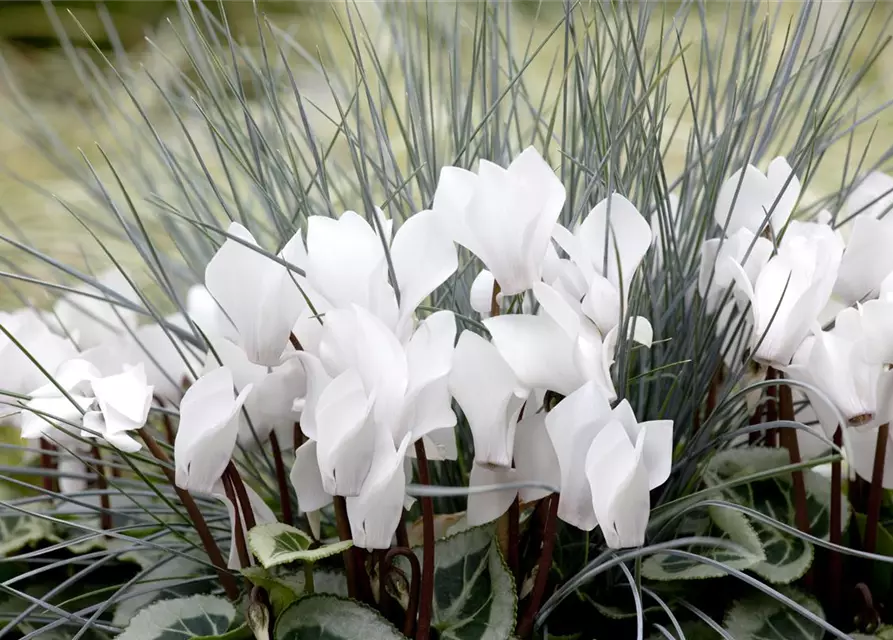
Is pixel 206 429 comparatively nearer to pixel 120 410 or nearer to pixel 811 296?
pixel 120 410

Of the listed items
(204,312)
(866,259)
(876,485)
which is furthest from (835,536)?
(204,312)

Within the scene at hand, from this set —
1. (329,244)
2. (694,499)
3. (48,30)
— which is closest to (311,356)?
(329,244)

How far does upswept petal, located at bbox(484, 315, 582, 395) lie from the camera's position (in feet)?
1.16

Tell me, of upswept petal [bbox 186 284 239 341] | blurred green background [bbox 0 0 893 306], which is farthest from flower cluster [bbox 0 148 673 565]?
blurred green background [bbox 0 0 893 306]

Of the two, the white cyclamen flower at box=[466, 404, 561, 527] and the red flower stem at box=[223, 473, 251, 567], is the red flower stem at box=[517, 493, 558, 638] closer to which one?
the white cyclamen flower at box=[466, 404, 561, 527]

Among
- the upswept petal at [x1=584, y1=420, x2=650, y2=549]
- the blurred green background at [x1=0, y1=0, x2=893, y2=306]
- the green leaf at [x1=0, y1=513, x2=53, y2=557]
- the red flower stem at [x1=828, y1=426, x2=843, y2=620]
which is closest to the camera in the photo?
the upswept petal at [x1=584, y1=420, x2=650, y2=549]

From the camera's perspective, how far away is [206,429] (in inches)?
14.3

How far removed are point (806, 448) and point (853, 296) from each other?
0.09 m

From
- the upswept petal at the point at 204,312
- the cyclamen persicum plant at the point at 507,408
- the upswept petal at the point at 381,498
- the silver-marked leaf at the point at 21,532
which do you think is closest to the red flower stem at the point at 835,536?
the cyclamen persicum plant at the point at 507,408

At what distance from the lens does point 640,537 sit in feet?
1.13

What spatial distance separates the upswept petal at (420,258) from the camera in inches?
14.7

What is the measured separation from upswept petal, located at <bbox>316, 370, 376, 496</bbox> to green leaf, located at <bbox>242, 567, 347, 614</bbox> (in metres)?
0.08

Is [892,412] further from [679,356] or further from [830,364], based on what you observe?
[679,356]

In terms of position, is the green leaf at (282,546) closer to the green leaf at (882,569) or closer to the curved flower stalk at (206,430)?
the curved flower stalk at (206,430)
